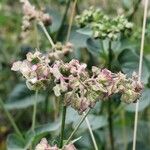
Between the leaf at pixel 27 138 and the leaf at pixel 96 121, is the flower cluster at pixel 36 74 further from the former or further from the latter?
the leaf at pixel 96 121

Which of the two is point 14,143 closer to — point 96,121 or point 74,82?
point 96,121

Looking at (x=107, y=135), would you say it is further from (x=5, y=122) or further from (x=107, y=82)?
(x=107, y=82)

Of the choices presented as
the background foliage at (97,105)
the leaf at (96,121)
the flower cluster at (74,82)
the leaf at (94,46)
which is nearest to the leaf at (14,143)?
the background foliage at (97,105)

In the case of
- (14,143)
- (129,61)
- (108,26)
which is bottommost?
(14,143)

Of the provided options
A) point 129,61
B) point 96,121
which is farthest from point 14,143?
point 129,61

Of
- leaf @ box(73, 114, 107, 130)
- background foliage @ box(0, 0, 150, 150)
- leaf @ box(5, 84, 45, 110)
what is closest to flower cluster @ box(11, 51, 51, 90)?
background foliage @ box(0, 0, 150, 150)

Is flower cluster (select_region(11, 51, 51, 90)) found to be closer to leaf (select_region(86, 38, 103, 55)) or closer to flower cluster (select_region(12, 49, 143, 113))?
flower cluster (select_region(12, 49, 143, 113))
